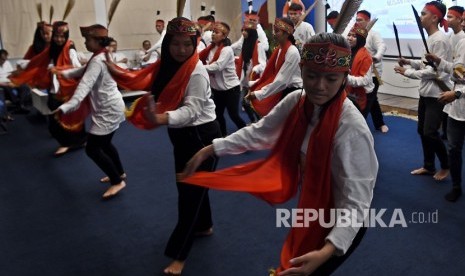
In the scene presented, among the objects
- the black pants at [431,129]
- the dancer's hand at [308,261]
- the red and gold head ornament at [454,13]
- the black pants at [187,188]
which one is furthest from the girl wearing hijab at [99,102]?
the red and gold head ornament at [454,13]

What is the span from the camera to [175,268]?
243cm

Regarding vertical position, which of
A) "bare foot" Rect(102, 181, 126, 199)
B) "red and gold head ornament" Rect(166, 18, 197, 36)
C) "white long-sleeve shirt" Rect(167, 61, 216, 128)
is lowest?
"bare foot" Rect(102, 181, 126, 199)

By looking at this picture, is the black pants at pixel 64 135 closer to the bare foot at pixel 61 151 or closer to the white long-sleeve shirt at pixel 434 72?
the bare foot at pixel 61 151

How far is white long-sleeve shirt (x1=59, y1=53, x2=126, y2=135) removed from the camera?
10.6 ft

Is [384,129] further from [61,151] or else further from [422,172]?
[61,151]

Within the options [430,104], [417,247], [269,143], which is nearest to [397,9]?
[430,104]

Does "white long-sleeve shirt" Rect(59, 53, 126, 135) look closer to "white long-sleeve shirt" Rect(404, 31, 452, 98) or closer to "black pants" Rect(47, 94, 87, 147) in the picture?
"black pants" Rect(47, 94, 87, 147)

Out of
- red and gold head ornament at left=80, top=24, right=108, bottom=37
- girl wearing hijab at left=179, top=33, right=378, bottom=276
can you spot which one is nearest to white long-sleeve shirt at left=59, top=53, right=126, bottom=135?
red and gold head ornament at left=80, top=24, right=108, bottom=37

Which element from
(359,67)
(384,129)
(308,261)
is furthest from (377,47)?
(308,261)

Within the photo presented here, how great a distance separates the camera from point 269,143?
1649mm

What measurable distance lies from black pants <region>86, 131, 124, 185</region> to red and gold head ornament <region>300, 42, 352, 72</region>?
2.45m

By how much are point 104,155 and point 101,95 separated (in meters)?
0.51

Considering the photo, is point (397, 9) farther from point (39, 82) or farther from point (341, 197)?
point (341, 197)

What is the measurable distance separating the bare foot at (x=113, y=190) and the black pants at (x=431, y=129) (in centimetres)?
263
